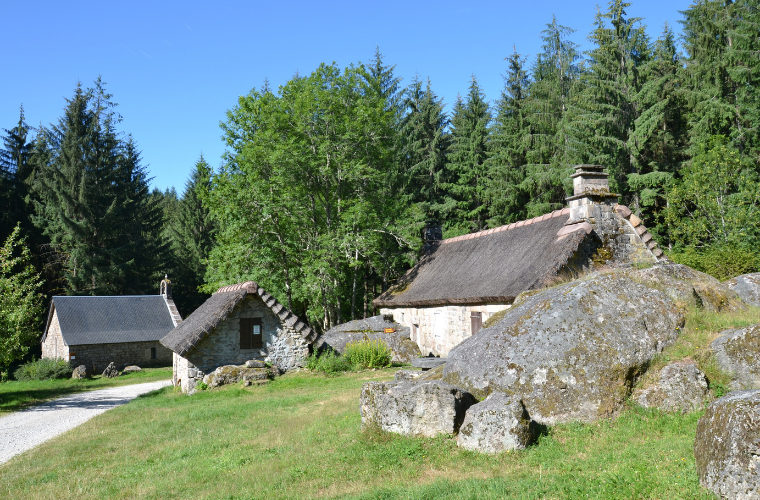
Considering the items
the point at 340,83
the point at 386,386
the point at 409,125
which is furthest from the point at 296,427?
the point at 409,125

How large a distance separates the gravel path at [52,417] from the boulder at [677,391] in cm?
1052

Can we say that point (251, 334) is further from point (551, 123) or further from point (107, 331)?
point (551, 123)

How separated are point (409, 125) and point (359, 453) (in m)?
28.8

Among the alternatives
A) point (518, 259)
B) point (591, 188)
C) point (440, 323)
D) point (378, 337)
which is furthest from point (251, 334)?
point (591, 188)

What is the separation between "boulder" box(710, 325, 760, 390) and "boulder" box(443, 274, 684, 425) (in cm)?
65

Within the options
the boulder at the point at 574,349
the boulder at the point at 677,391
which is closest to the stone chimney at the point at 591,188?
the boulder at the point at 574,349

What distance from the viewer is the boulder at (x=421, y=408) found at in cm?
696

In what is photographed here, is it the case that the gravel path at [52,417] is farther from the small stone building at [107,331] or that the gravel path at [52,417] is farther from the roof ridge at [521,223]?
the roof ridge at [521,223]

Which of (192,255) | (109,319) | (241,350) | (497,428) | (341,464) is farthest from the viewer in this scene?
(192,255)

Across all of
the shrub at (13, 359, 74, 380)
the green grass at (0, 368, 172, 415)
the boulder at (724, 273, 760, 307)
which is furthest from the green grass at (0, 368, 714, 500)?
the shrub at (13, 359, 74, 380)

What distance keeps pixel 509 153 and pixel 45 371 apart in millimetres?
27128

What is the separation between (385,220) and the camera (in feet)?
79.9

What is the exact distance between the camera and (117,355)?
27.6 meters

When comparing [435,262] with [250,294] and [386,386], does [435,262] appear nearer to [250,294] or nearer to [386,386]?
[250,294]
